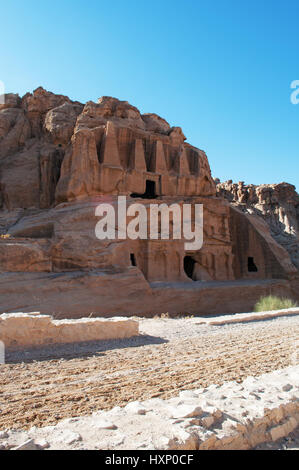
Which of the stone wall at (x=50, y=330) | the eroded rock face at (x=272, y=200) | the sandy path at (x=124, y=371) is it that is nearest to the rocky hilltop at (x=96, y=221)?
the stone wall at (x=50, y=330)

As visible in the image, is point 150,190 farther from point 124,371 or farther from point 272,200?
point 272,200

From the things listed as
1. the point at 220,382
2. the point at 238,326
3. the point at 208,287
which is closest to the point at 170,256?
the point at 208,287

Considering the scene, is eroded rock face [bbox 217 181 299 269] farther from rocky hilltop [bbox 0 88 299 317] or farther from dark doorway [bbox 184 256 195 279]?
dark doorway [bbox 184 256 195 279]

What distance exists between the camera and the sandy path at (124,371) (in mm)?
3957

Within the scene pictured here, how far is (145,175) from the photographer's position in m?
24.0

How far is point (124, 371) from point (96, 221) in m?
13.5

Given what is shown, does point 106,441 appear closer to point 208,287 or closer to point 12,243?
point 12,243

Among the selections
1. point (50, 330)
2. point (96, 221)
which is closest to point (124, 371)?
point (50, 330)

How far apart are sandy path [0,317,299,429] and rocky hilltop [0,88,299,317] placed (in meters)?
7.45

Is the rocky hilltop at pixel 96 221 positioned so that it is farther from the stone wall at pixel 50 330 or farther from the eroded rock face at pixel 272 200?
the eroded rock face at pixel 272 200

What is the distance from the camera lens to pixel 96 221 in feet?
60.3

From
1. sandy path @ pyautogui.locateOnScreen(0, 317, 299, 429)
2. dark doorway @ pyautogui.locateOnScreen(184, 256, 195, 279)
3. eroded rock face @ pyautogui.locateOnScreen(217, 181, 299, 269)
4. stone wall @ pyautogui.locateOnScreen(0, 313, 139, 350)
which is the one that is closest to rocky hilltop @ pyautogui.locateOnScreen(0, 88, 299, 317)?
dark doorway @ pyautogui.locateOnScreen(184, 256, 195, 279)

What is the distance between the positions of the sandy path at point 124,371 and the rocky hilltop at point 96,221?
7.45 metres

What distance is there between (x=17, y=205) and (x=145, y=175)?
9544 millimetres
